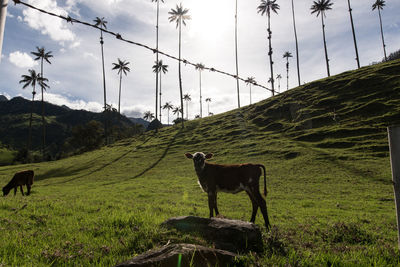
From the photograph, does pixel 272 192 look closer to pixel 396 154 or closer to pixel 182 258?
pixel 396 154

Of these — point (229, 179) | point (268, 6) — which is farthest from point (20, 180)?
point (268, 6)

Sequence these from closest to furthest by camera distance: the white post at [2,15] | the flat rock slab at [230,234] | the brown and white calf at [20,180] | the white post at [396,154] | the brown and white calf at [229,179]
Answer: the white post at [2,15] < the white post at [396,154] < the flat rock slab at [230,234] < the brown and white calf at [229,179] < the brown and white calf at [20,180]

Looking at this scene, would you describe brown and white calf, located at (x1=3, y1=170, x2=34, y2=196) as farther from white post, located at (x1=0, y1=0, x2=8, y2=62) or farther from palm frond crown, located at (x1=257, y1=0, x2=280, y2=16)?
palm frond crown, located at (x1=257, y1=0, x2=280, y2=16)

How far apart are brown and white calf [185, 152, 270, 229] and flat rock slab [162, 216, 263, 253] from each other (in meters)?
2.37

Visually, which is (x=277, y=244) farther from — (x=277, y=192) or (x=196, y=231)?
(x=277, y=192)

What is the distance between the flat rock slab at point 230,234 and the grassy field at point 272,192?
1.14 ft

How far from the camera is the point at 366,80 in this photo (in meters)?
53.2

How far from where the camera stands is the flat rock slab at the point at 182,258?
3412mm

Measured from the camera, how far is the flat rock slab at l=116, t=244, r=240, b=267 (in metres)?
3.41

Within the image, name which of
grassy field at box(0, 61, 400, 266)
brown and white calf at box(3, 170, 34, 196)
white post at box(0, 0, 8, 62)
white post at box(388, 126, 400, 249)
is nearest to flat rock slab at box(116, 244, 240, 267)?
grassy field at box(0, 61, 400, 266)

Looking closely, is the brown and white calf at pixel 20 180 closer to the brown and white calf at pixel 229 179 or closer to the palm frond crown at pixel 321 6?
the brown and white calf at pixel 229 179

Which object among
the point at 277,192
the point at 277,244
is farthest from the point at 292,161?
the point at 277,244

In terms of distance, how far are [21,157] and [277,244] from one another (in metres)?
95.1

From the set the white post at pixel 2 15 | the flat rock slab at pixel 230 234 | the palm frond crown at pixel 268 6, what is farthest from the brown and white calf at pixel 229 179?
the palm frond crown at pixel 268 6
